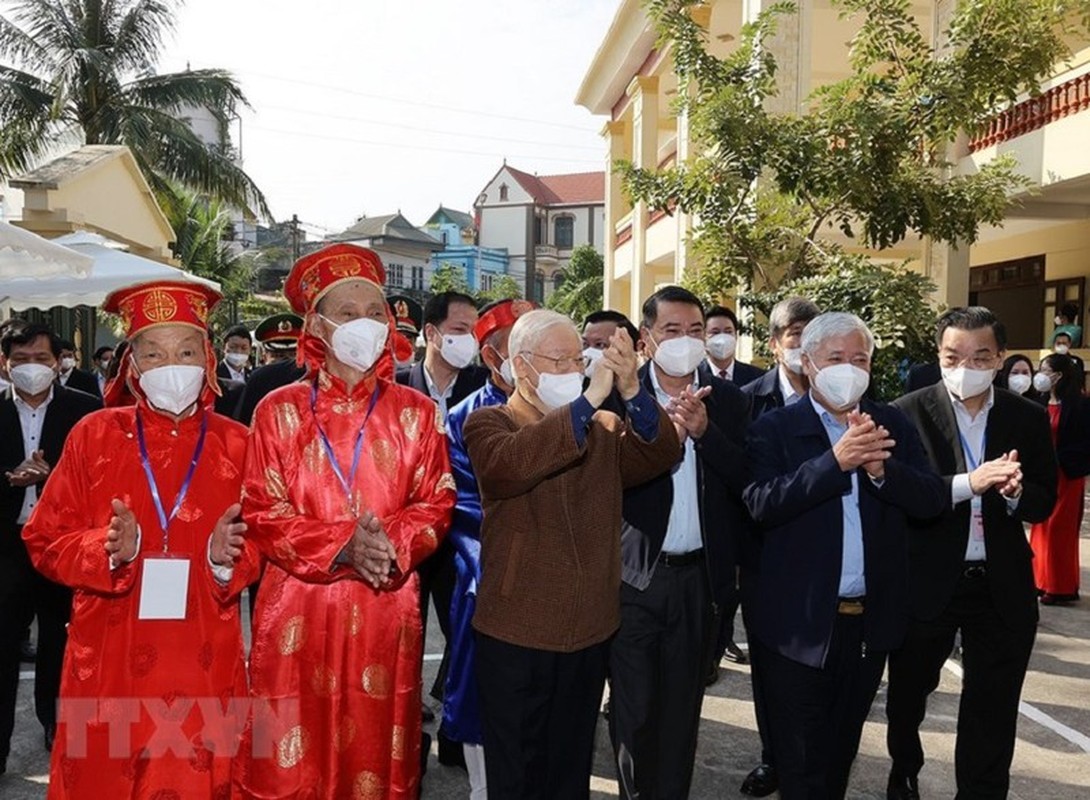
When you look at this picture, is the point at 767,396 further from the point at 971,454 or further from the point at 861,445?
the point at 861,445

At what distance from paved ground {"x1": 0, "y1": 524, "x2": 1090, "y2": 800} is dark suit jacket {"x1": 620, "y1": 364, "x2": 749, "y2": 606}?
126 cm

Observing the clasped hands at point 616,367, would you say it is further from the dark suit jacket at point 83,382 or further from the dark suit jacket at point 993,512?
the dark suit jacket at point 83,382

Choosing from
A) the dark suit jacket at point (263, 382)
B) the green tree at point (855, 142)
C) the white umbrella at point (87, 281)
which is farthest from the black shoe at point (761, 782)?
the white umbrella at point (87, 281)

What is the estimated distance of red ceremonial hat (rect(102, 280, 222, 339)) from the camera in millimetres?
3039

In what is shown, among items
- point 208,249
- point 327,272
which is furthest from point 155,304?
point 208,249

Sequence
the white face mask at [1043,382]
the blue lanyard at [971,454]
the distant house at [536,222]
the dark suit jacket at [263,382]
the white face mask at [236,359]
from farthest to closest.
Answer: the distant house at [536,222]
the white face mask at [236,359]
the white face mask at [1043,382]
the dark suit jacket at [263,382]
the blue lanyard at [971,454]

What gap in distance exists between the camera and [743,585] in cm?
375

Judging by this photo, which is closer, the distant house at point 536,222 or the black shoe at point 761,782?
the black shoe at point 761,782

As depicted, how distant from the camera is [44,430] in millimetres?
4652

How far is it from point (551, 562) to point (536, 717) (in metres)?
0.49

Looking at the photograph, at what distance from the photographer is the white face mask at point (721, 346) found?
632 cm

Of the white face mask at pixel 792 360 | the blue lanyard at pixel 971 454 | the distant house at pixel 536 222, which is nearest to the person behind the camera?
the blue lanyard at pixel 971 454

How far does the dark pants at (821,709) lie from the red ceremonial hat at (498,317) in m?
1.75

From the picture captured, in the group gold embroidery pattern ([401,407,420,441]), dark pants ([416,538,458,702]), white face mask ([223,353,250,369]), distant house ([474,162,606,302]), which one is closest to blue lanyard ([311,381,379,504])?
gold embroidery pattern ([401,407,420,441])
